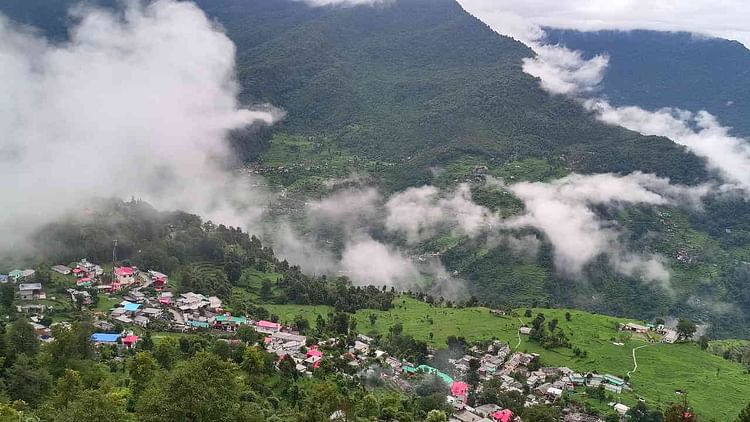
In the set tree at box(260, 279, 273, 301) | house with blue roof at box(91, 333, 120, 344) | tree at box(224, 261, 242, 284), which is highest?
house with blue roof at box(91, 333, 120, 344)

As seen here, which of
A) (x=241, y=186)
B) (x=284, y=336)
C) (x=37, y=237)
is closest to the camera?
(x=284, y=336)

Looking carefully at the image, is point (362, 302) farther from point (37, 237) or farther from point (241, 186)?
point (241, 186)

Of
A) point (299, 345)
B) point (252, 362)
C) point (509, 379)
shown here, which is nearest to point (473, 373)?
point (509, 379)

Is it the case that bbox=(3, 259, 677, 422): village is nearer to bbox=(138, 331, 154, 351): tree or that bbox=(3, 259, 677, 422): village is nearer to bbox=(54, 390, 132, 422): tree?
bbox=(138, 331, 154, 351): tree

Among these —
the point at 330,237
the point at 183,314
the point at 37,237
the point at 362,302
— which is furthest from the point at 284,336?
the point at 330,237

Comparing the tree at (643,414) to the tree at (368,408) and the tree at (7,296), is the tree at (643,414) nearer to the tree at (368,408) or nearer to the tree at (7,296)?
the tree at (368,408)

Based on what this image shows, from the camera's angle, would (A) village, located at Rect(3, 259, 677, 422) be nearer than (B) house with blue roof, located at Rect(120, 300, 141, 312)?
Yes

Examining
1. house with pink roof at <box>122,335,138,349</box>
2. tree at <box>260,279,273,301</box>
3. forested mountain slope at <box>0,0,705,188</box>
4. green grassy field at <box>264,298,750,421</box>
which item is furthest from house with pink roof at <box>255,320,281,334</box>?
forested mountain slope at <box>0,0,705,188</box>
